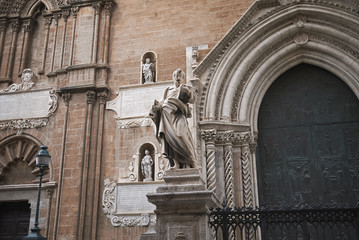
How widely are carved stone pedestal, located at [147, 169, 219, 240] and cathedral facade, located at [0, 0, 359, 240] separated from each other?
3.40 metres

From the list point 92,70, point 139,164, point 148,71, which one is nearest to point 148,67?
point 148,71

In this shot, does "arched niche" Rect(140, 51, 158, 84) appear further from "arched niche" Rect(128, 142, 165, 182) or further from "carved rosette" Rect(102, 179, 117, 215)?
"carved rosette" Rect(102, 179, 117, 215)

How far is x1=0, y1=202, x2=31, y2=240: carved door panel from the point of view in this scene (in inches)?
430

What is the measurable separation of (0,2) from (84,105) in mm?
5291

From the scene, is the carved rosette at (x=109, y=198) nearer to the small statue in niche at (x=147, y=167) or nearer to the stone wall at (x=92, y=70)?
the stone wall at (x=92, y=70)

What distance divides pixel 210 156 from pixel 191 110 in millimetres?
1264

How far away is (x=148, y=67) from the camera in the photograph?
1116 centimetres

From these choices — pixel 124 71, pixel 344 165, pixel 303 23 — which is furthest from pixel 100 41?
pixel 344 165

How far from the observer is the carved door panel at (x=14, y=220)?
10.9m

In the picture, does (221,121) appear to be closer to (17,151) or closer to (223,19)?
(223,19)

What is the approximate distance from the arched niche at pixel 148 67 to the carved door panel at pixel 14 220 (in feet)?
16.0

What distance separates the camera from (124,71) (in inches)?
451

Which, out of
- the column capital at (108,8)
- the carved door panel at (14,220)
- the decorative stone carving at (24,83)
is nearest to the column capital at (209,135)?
the column capital at (108,8)

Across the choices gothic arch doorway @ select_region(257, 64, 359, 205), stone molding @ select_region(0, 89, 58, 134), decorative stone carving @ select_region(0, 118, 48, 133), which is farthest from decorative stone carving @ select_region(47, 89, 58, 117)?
gothic arch doorway @ select_region(257, 64, 359, 205)
